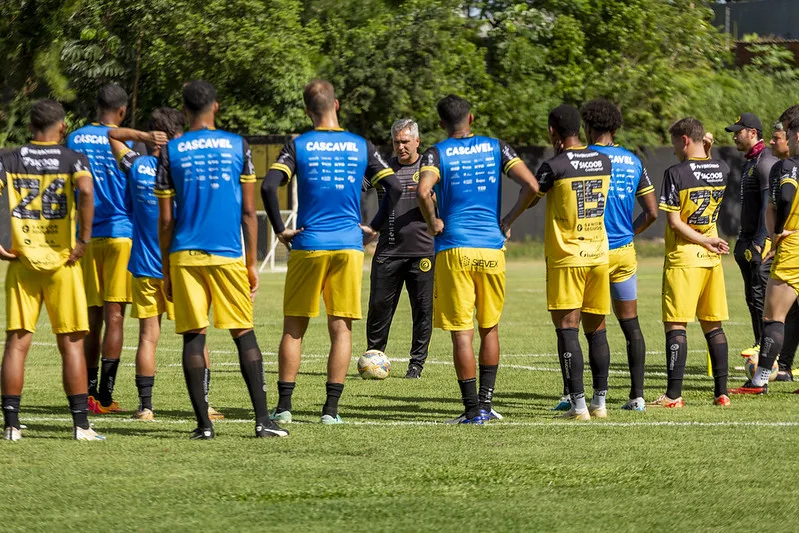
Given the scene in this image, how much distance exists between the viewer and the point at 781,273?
34.5 feet

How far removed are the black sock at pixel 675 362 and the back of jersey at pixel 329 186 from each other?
109 inches

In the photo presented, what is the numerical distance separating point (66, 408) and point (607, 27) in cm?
3018

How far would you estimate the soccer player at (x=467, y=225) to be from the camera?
8.88m

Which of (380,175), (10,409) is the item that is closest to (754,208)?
(380,175)

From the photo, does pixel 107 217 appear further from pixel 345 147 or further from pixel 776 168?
pixel 776 168

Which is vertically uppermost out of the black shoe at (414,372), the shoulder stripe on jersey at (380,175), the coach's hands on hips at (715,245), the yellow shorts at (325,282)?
the shoulder stripe on jersey at (380,175)

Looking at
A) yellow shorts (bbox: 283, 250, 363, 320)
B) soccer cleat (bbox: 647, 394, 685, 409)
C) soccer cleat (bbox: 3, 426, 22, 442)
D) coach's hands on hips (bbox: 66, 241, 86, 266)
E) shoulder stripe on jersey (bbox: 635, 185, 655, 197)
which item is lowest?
soccer cleat (bbox: 647, 394, 685, 409)

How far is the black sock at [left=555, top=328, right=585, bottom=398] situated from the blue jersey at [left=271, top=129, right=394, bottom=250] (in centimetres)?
168

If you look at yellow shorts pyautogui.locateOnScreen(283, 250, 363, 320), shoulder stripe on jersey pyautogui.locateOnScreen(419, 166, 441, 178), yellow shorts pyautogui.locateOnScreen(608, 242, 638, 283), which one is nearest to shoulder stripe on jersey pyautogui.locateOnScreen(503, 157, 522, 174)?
shoulder stripe on jersey pyautogui.locateOnScreen(419, 166, 441, 178)

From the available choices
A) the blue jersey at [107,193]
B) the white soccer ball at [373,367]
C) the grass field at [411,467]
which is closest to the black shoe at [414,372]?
the white soccer ball at [373,367]

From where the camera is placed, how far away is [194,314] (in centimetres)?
817

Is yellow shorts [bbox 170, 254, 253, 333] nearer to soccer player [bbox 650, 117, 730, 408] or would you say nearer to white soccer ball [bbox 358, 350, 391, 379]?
soccer player [bbox 650, 117, 730, 408]

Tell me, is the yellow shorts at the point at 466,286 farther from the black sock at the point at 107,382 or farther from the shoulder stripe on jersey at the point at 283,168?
the black sock at the point at 107,382

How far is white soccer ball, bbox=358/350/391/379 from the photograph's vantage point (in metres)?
12.0
